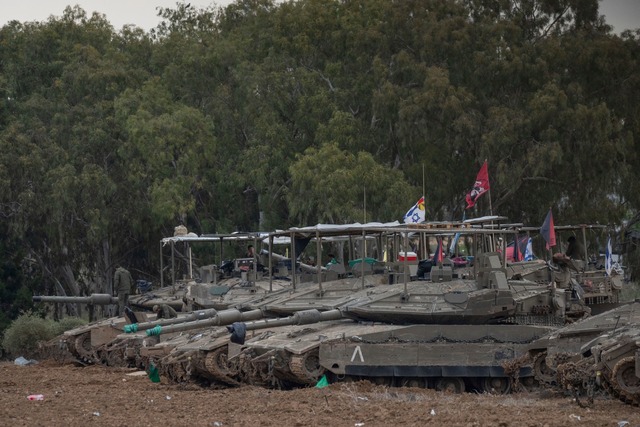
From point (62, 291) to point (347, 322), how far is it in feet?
96.7

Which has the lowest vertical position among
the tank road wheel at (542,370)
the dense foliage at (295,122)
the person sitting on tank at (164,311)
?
the tank road wheel at (542,370)

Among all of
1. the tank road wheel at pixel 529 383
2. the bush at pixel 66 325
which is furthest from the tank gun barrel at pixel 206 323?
the bush at pixel 66 325

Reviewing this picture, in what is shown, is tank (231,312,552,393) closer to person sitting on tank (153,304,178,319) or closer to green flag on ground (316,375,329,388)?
green flag on ground (316,375,329,388)

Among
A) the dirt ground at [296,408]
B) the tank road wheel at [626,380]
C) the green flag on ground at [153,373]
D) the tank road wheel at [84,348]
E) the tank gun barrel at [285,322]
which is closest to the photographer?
the dirt ground at [296,408]

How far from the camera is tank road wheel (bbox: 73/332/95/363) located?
106ft

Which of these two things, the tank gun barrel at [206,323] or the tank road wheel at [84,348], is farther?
the tank road wheel at [84,348]

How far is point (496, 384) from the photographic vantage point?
22312 mm

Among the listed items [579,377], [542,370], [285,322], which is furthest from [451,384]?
[579,377]

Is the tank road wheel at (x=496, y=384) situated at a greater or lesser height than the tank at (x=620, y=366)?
lesser

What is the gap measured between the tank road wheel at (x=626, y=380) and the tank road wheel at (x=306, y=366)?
5.73 m

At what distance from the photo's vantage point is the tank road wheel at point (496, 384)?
73.0 ft

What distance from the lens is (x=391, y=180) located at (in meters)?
44.6

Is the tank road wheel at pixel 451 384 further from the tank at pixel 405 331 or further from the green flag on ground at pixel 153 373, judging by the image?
the green flag on ground at pixel 153 373

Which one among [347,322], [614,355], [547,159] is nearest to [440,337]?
[347,322]
